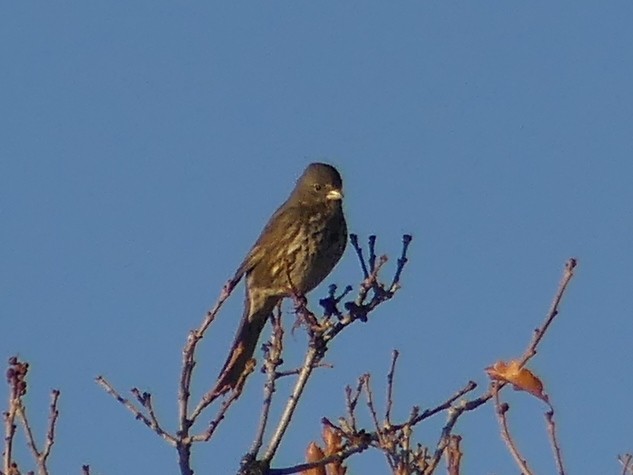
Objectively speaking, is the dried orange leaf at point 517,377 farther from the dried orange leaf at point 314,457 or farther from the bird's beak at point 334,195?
the bird's beak at point 334,195

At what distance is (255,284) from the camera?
9875 millimetres

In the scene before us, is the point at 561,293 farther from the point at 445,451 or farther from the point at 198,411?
the point at 198,411

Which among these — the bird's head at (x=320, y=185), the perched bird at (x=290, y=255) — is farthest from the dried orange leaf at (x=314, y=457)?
the bird's head at (x=320, y=185)

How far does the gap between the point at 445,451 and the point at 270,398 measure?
2.88ft

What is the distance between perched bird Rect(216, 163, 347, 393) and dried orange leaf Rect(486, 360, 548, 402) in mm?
3900

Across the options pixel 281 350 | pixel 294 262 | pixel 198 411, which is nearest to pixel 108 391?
pixel 198 411

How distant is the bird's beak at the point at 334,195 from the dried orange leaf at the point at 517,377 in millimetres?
4796

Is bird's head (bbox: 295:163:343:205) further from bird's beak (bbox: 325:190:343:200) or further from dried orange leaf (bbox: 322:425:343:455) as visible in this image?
dried orange leaf (bbox: 322:425:343:455)

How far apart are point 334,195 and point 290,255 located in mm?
730

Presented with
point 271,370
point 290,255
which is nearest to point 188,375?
point 271,370

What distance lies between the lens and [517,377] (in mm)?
5426

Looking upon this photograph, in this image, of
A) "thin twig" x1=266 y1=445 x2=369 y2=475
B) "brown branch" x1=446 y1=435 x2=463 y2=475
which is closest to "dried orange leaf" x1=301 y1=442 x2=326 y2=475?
"thin twig" x1=266 y1=445 x2=369 y2=475

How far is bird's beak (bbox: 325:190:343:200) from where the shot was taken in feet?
33.6

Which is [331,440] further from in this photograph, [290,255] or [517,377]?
[290,255]
